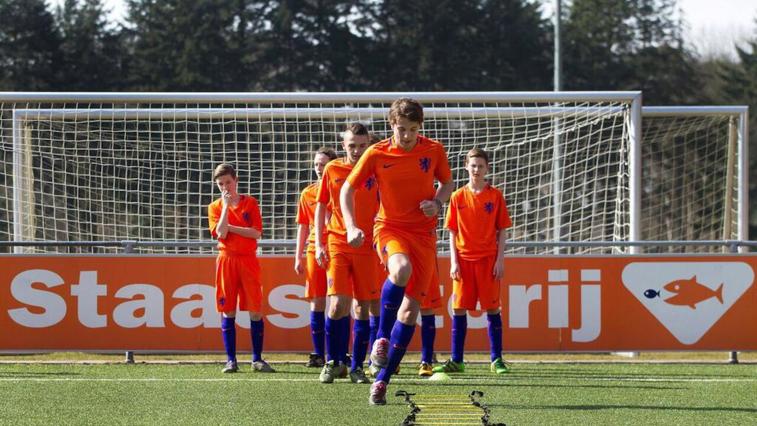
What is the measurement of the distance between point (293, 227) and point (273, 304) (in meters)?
3.39

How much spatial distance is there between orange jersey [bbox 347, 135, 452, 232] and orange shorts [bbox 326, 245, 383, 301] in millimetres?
1432

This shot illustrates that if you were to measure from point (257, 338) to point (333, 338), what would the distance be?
1.54 meters

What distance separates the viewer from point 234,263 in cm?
1088

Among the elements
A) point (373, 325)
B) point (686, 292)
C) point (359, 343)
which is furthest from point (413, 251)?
point (686, 292)

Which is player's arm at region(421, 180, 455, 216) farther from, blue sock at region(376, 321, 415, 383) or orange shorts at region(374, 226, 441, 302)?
blue sock at region(376, 321, 415, 383)

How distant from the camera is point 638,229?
12.9m

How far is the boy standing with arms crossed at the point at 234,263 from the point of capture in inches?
425

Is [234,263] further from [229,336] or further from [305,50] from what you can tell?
[305,50]

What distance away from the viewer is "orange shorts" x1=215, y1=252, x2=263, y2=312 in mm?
10812

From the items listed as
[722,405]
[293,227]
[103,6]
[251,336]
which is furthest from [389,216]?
[103,6]

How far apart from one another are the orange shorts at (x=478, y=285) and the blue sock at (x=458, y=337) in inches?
6.2

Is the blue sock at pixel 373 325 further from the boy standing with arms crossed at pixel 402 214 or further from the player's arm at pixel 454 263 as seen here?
the boy standing with arms crossed at pixel 402 214

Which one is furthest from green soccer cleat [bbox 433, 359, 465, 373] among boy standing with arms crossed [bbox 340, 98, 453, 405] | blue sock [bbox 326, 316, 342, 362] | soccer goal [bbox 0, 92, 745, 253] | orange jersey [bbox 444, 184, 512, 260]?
soccer goal [bbox 0, 92, 745, 253]

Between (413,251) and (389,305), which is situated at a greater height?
(413,251)
